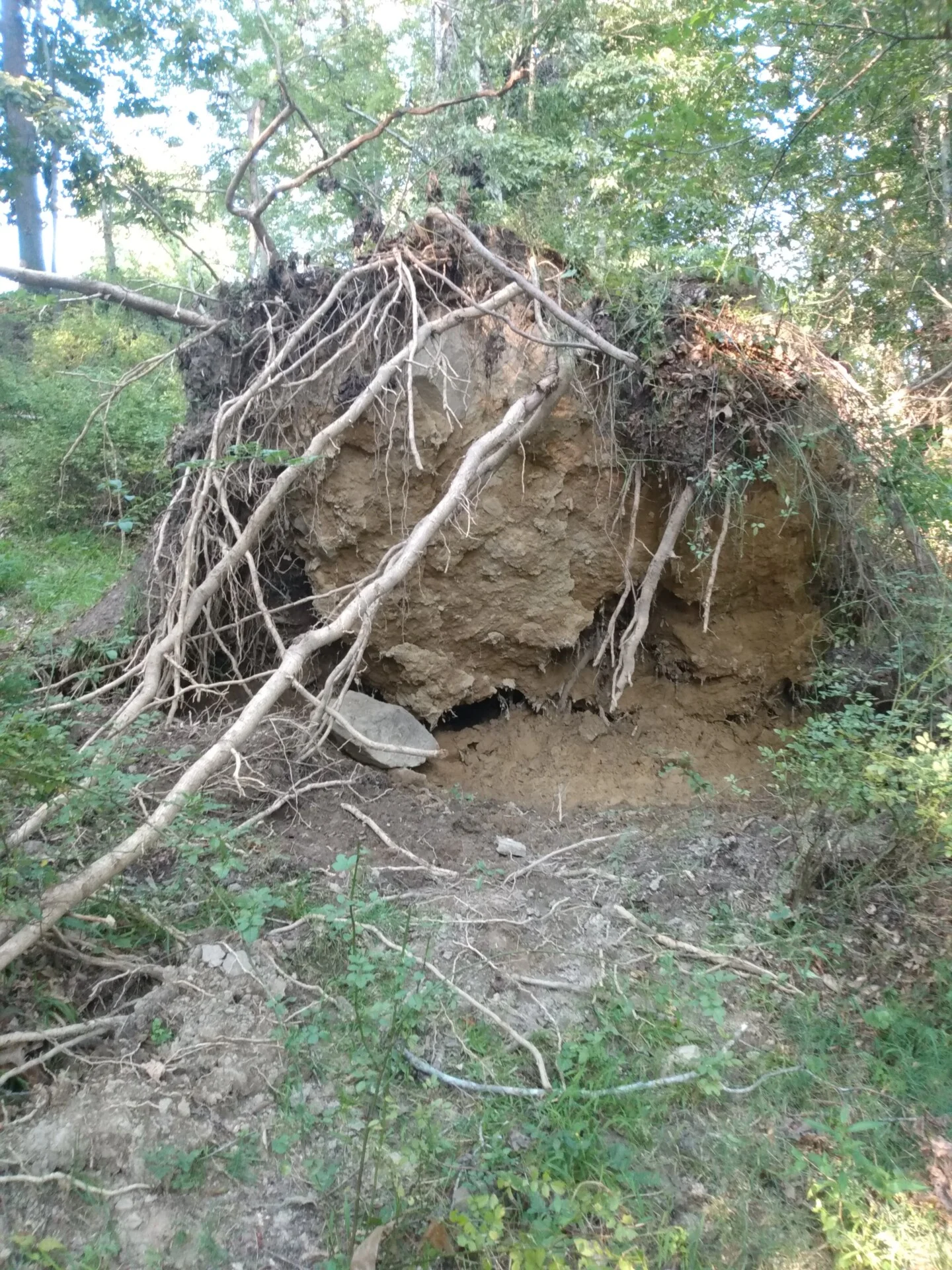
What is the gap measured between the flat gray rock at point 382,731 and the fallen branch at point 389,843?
1.62 feet

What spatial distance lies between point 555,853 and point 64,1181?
7.48ft

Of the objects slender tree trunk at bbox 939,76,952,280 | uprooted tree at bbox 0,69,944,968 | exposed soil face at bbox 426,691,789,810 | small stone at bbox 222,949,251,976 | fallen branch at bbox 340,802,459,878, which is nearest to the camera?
small stone at bbox 222,949,251,976

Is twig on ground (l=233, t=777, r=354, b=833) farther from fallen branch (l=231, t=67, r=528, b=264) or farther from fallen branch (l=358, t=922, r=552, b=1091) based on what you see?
fallen branch (l=231, t=67, r=528, b=264)

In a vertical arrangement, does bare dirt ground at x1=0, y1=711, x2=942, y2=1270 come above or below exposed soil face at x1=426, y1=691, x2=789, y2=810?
above


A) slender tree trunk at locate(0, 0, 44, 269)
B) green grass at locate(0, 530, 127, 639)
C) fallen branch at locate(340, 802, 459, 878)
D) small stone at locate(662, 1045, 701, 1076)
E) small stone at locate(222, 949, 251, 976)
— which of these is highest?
slender tree trunk at locate(0, 0, 44, 269)

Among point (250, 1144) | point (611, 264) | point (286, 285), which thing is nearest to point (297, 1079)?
point (250, 1144)

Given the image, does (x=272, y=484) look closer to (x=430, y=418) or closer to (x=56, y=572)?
(x=430, y=418)

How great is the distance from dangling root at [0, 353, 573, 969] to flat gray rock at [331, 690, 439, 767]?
46 cm

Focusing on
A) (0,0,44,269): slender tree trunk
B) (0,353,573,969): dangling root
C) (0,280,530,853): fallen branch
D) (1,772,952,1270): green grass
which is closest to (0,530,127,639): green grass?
(0,280,530,853): fallen branch

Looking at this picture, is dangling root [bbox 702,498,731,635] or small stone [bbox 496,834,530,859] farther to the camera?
dangling root [bbox 702,498,731,635]

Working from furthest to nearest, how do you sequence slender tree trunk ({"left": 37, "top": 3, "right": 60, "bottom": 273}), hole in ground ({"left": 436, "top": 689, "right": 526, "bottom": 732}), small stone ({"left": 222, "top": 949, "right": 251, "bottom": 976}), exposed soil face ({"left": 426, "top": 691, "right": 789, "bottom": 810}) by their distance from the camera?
slender tree trunk ({"left": 37, "top": 3, "right": 60, "bottom": 273})
hole in ground ({"left": 436, "top": 689, "right": 526, "bottom": 732})
exposed soil face ({"left": 426, "top": 691, "right": 789, "bottom": 810})
small stone ({"left": 222, "top": 949, "right": 251, "bottom": 976})

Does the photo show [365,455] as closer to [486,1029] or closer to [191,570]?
[191,570]

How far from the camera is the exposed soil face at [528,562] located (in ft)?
15.1

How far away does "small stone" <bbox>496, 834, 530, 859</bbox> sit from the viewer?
3.81 metres
